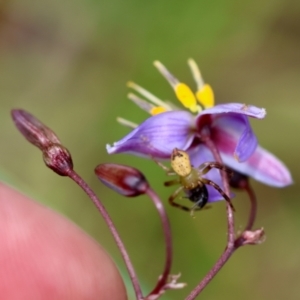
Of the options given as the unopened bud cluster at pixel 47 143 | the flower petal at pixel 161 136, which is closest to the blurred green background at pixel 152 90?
the flower petal at pixel 161 136

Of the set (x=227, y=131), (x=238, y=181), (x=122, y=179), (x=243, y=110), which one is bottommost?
(x=122, y=179)

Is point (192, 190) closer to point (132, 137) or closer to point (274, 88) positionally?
point (132, 137)

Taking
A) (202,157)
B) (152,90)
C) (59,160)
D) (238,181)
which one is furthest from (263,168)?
(152,90)

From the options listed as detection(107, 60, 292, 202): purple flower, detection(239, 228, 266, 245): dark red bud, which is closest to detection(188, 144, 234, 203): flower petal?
detection(107, 60, 292, 202): purple flower

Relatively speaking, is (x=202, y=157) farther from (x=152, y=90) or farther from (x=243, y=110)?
(x=152, y=90)

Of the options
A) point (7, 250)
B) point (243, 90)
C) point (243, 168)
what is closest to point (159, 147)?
point (243, 168)

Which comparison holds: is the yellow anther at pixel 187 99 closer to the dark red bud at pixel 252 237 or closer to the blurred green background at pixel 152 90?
the dark red bud at pixel 252 237
